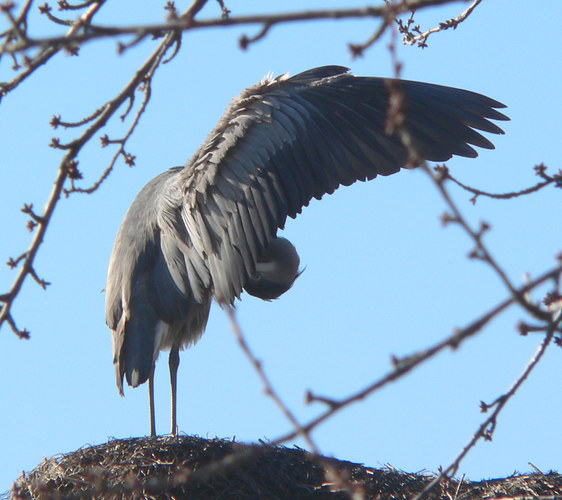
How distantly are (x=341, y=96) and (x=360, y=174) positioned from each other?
49 centimetres

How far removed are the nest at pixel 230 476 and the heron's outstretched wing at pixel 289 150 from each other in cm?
83

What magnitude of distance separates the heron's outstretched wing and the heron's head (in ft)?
2.71

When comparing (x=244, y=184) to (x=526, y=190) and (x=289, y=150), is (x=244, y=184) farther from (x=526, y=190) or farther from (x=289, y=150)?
(x=526, y=190)

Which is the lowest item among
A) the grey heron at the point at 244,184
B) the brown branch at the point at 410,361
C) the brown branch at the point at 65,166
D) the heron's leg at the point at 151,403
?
the brown branch at the point at 410,361

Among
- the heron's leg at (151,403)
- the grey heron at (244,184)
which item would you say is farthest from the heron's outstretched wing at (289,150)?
the heron's leg at (151,403)

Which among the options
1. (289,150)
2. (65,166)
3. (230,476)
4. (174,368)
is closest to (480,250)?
(65,166)

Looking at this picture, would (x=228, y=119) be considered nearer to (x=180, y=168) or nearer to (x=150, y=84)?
(x=180, y=168)

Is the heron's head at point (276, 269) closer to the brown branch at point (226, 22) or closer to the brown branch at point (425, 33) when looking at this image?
the brown branch at point (425, 33)

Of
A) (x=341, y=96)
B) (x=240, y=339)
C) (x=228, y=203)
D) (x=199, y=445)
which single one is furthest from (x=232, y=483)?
(x=240, y=339)

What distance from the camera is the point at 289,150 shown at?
5.96m

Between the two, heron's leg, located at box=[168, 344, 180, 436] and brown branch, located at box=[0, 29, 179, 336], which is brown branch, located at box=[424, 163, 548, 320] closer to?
brown branch, located at box=[0, 29, 179, 336]

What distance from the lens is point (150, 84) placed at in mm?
3174

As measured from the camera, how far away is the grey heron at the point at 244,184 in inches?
228

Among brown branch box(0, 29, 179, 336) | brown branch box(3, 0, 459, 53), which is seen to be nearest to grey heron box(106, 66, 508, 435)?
brown branch box(0, 29, 179, 336)
